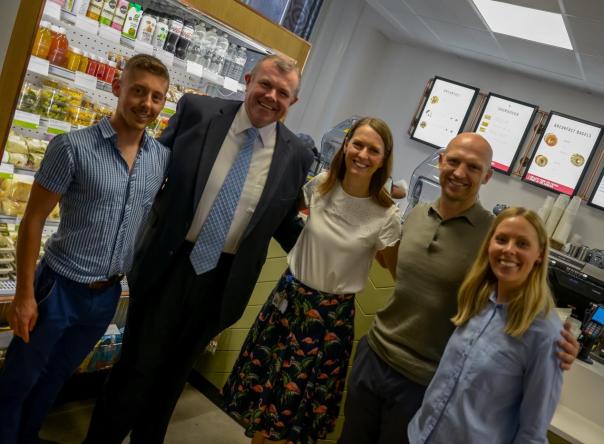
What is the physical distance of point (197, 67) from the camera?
121 inches

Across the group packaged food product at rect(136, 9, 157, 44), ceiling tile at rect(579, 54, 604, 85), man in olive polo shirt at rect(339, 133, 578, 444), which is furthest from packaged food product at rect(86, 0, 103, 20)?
ceiling tile at rect(579, 54, 604, 85)

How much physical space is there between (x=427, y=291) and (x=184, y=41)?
6.88 feet

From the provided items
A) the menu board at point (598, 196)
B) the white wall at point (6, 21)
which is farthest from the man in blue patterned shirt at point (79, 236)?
the menu board at point (598, 196)

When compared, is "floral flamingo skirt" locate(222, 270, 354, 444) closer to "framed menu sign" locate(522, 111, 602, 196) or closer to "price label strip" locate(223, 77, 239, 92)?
"price label strip" locate(223, 77, 239, 92)

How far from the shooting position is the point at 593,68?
523cm

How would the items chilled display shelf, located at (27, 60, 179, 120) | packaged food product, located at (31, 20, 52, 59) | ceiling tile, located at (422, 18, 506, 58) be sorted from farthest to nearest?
ceiling tile, located at (422, 18, 506, 58)
packaged food product, located at (31, 20, 52, 59)
chilled display shelf, located at (27, 60, 179, 120)

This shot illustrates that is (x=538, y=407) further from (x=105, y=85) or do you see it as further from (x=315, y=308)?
(x=105, y=85)

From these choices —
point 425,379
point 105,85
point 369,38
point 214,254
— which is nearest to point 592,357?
point 425,379

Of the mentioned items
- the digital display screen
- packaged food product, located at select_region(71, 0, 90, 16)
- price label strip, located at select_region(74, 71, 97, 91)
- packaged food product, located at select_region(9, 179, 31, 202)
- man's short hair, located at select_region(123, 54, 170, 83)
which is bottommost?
packaged food product, located at select_region(9, 179, 31, 202)

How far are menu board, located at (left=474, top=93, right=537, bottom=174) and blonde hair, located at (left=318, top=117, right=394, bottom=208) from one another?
4499 millimetres

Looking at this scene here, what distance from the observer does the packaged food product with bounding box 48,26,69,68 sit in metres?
2.46

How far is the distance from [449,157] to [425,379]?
31.8 inches

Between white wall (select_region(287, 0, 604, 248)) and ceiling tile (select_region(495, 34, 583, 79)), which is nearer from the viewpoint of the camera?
ceiling tile (select_region(495, 34, 583, 79))

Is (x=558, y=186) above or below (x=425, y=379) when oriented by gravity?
above
